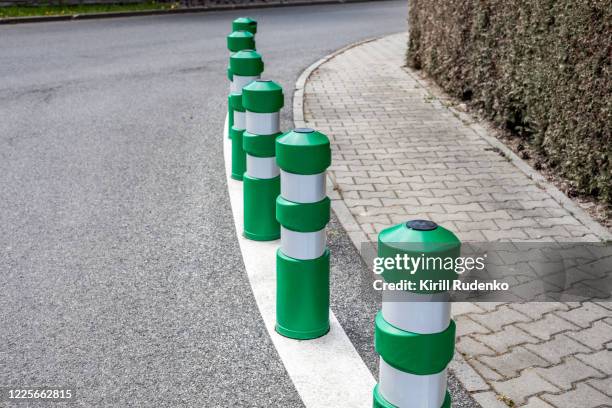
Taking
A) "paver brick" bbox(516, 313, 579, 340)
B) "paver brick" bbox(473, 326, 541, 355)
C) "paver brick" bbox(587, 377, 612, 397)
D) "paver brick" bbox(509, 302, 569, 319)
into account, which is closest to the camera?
"paver brick" bbox(587, 377, 612, 397)

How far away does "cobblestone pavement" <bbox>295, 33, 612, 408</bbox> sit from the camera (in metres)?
4.05

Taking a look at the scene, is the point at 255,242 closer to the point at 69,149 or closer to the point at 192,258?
the point at 192,258

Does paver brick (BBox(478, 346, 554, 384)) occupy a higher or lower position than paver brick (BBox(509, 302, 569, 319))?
higher

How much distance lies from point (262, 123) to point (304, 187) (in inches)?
51.0

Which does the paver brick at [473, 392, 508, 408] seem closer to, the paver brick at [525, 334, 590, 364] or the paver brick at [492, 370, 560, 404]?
the paver brick at [492, 370, 560, 404]

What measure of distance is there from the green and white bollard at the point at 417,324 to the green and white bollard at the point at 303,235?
1.16 metres

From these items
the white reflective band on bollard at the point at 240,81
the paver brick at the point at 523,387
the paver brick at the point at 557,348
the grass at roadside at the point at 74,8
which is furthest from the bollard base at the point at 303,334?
the grass at roadside at the point at 74,8

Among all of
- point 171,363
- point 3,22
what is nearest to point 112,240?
point 171,363

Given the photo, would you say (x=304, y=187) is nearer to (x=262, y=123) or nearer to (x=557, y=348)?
(x=262, y=123)

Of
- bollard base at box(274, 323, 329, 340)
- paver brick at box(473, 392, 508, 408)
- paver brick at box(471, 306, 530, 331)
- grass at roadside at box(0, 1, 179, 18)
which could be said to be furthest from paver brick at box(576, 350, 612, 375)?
grass at roadside at box(0, 1, 179, 18)

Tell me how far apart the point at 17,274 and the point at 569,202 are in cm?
438

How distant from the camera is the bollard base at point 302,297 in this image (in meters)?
4.25

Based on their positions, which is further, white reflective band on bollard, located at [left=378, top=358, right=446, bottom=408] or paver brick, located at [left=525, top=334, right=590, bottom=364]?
paver brick, located at [left=525, top=334, right=590, bottom=364]

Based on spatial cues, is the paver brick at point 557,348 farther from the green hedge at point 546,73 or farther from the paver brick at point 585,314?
the green hedge at point 546,73
